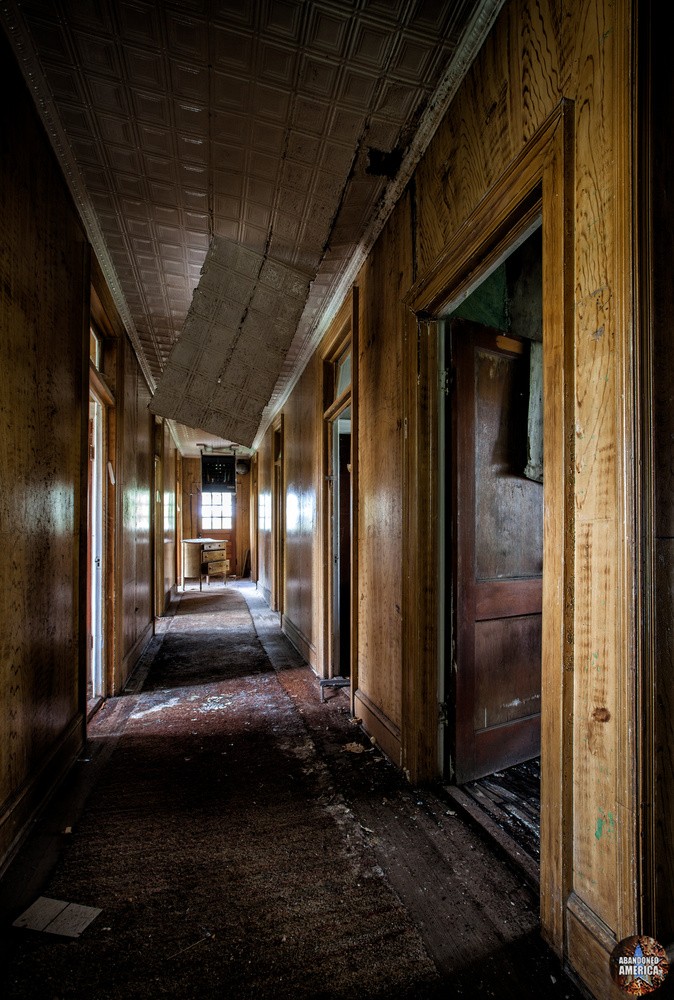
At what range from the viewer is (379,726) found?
2.65 metres

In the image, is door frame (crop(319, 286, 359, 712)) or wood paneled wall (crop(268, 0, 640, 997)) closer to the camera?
wood paneled wall (crop(268, 0, 640, 997))

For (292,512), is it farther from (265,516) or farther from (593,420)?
(593,420)

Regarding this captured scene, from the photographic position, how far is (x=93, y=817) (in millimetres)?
1987

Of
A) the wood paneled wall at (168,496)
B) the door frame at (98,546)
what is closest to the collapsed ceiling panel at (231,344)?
the door frame at (98,546)

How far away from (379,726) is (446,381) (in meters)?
1.92

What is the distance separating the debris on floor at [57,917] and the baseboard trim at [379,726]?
141 centimetres

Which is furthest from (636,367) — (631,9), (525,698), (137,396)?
(137,396)

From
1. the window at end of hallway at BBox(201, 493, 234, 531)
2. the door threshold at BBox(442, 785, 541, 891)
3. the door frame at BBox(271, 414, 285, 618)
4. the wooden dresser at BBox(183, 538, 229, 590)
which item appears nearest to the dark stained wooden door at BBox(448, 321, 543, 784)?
the door threshold at BBox(442, 785, 541, 891)

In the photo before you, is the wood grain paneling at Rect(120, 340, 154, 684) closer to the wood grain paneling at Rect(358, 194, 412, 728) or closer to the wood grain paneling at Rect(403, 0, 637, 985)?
the wood grain paneling at Rect(358, 194, 412, 728)

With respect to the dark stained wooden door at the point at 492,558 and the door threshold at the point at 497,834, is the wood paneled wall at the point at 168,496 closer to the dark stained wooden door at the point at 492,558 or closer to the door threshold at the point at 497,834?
the dark stained wooden door at the point at 492,558

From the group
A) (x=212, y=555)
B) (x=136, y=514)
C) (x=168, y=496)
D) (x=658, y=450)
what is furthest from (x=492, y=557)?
(x=212, y=555)

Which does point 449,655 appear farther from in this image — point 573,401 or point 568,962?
point 573,401

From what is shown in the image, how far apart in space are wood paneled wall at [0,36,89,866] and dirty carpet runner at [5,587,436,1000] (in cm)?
39

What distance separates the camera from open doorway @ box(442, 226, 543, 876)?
2217mm
